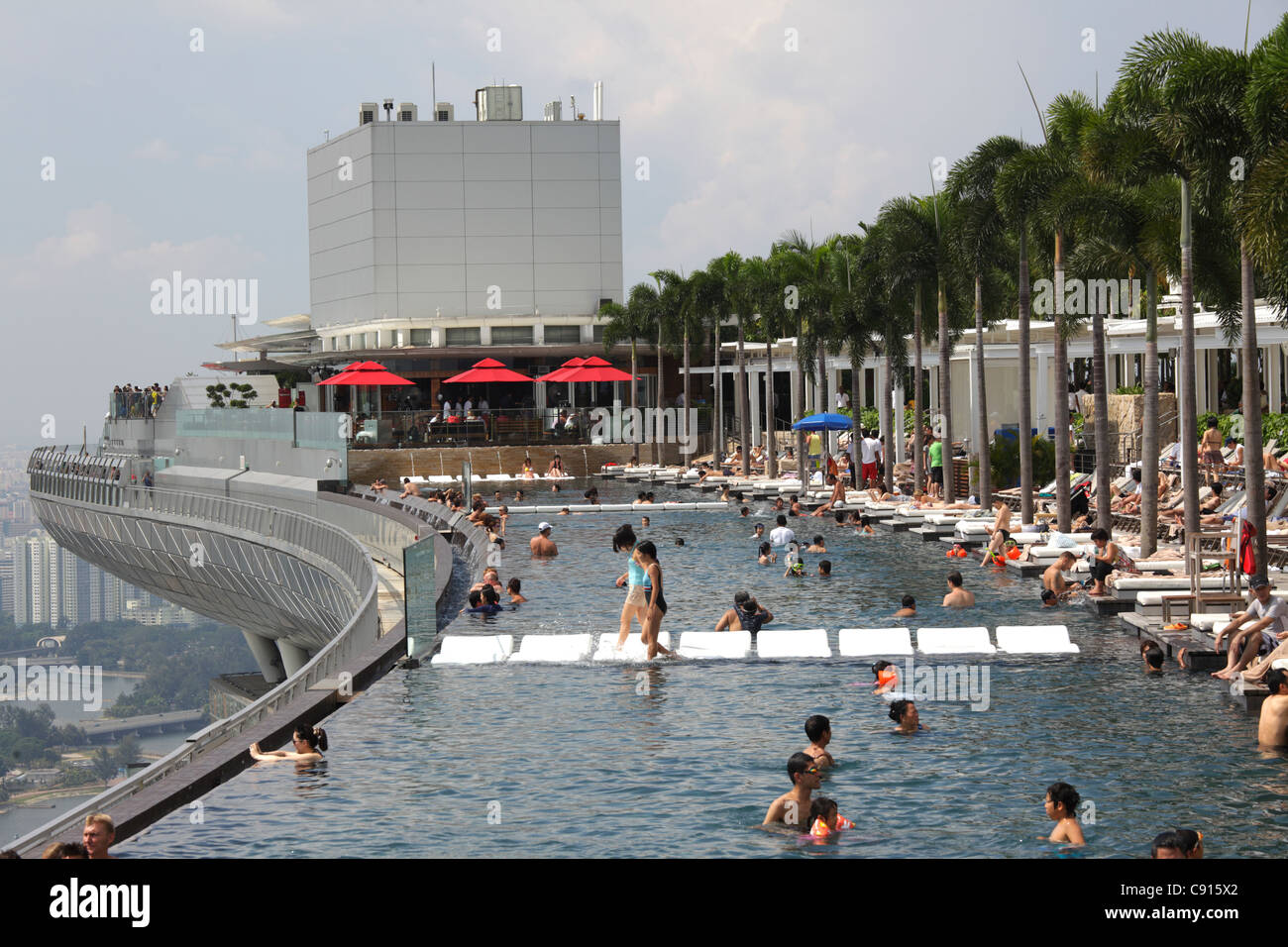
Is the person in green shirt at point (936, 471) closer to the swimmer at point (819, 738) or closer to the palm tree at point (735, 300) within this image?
the palm tree at point (735, 300)

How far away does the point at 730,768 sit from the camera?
12.6m

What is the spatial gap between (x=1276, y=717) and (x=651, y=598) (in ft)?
23.5

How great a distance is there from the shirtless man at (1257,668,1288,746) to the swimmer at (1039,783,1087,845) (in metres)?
3.20

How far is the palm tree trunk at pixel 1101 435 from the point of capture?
25.5 meters

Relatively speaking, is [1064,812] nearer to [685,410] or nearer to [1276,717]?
[1276,717]

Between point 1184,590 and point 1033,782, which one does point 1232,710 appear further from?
point 1184,590

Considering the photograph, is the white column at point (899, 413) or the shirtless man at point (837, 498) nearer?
the shirtless man at point (837, 498)

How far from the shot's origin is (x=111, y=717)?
10225cm

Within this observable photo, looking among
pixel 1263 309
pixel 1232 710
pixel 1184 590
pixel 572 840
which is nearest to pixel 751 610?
pixel 1184 590

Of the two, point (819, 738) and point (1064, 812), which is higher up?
point (819, 738)

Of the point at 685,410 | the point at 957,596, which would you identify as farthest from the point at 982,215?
the point at 685,410

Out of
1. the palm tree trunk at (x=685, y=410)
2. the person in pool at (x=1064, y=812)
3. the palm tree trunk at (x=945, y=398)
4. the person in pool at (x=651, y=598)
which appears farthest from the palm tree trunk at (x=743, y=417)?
the person in pool at (x=1064, y=812)

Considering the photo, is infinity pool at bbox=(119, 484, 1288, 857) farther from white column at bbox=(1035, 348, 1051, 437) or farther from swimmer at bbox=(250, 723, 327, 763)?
white column at bbox=(1035, 348, 1051, 437)

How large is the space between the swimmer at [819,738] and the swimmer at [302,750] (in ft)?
13.9
